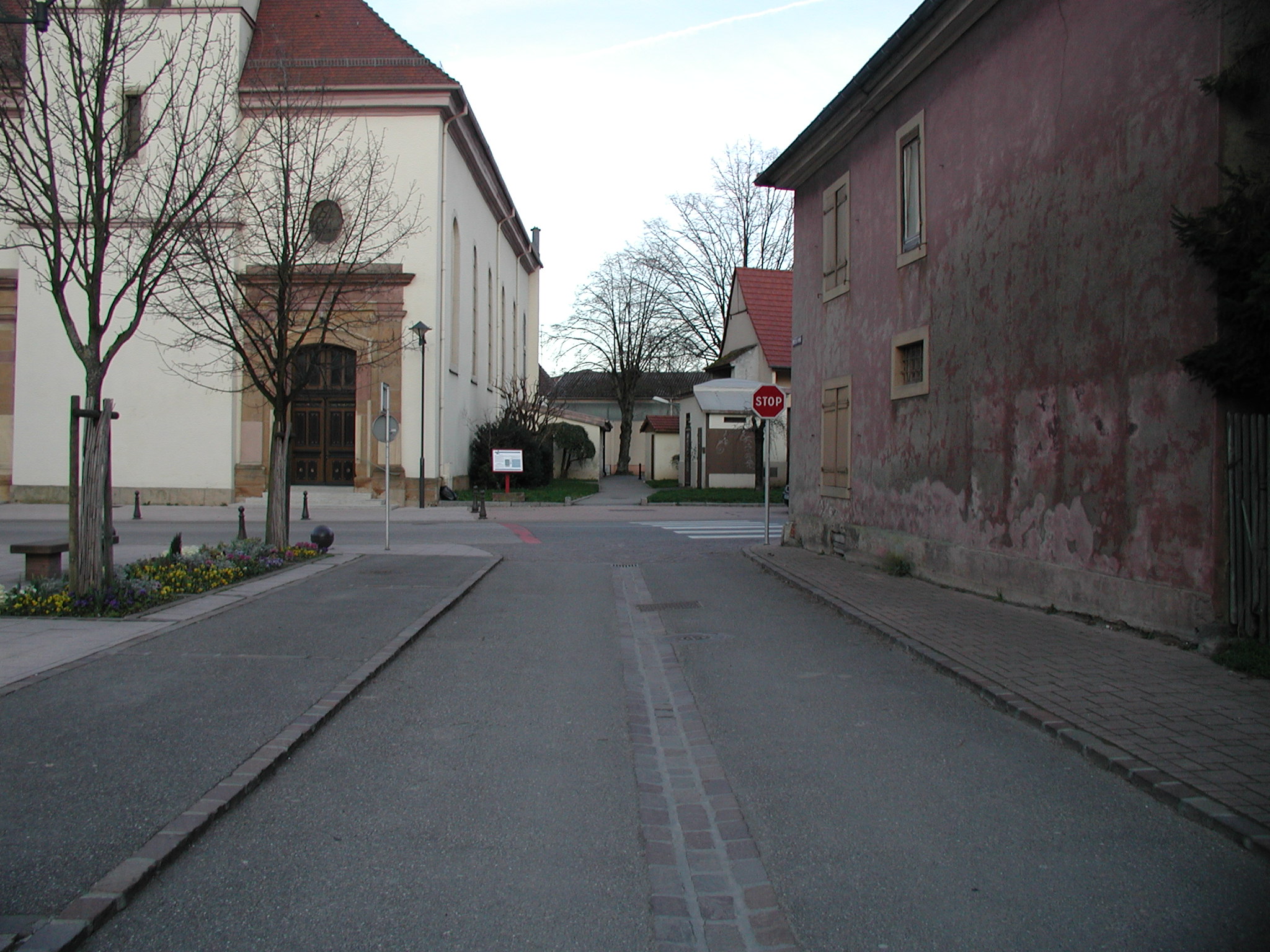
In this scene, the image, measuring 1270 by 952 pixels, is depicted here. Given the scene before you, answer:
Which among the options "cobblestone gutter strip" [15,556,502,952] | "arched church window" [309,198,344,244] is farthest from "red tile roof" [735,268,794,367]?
"cobblestone gutter strip" [15,556,502,952]

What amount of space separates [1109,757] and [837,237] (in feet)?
38.9

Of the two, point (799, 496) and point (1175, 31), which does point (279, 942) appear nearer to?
point (1175, 31)

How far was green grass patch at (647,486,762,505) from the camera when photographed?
106ft

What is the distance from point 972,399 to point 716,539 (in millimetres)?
9713

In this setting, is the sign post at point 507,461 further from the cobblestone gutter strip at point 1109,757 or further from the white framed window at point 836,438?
the cobblestone gutter strip at point 1109,757

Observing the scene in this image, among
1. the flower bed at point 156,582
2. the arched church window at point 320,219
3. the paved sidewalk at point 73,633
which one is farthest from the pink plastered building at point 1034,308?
the flower bed at point 156,582

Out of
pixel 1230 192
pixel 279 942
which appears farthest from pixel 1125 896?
pixel 1230 192

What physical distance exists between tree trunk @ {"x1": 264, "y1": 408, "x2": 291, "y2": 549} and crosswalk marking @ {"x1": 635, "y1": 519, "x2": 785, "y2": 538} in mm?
8649

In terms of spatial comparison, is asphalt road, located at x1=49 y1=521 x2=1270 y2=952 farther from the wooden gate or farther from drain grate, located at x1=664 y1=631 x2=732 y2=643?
the wooden gate

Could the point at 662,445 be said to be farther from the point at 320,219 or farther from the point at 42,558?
the point at 42,558

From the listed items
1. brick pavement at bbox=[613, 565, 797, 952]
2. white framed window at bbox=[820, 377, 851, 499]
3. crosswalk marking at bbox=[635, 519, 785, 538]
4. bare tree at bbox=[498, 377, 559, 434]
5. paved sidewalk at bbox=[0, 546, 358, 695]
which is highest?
bare tree at bbox=[498, 377, 559, 434]

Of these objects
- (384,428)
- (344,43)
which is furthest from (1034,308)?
(344,43)

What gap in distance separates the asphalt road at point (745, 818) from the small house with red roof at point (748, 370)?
90.6ft

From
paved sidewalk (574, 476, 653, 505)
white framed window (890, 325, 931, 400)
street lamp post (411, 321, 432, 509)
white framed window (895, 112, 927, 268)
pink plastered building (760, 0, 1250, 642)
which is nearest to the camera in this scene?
pink plastered building (760, 0, 1250, 642)
